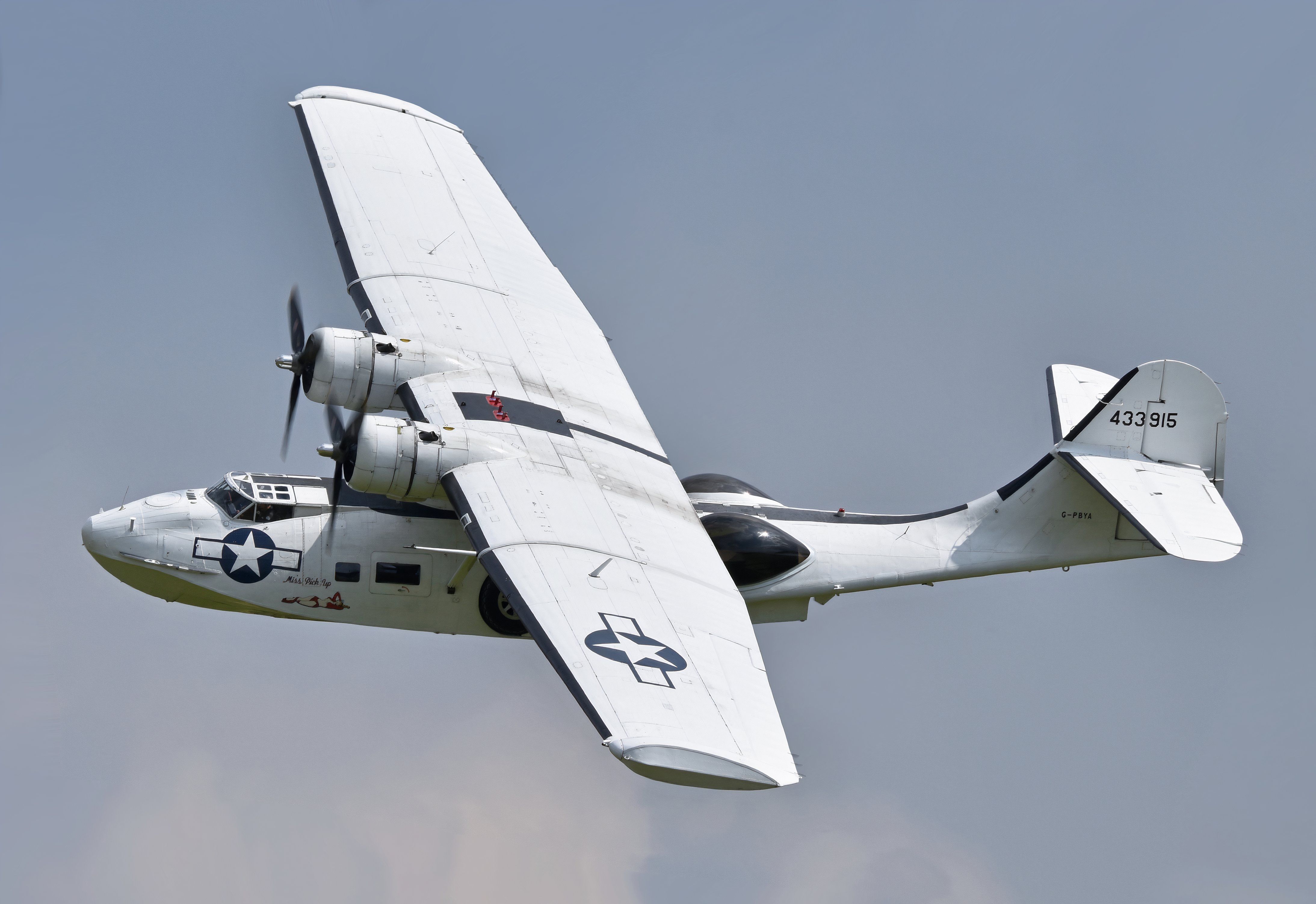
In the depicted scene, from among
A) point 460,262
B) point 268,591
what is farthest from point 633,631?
point 460,262

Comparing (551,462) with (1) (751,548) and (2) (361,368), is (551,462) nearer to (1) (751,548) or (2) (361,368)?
(1) (751,548)

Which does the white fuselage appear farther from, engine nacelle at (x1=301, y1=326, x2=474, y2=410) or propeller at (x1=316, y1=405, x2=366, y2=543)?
engine nacelle at (x1=301, y1=326, x2=474, y2=410)

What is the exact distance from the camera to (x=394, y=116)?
39.6 metres

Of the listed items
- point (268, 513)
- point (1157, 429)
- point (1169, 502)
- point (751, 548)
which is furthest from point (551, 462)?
point (1157, 429)

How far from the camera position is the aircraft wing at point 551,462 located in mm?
24609

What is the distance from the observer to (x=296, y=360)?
31641 mm

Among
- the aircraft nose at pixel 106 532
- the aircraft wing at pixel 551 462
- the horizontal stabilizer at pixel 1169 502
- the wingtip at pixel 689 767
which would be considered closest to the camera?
the wingtip at pixel 689 767

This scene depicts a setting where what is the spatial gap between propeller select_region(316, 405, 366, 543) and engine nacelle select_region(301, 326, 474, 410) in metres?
1.77

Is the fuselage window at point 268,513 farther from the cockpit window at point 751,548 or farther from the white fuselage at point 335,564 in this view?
the cockpit window at point 751,548

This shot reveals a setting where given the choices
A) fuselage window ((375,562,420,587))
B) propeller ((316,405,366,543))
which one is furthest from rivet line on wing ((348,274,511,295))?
fuselage window ((375,562,420,587))

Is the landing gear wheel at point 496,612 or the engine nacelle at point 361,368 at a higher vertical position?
the engine nacelle at point 361,368

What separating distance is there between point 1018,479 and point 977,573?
80.0 inches

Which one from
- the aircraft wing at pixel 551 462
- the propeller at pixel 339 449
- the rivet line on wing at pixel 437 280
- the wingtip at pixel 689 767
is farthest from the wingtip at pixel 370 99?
the wingtip at pixel 689 767

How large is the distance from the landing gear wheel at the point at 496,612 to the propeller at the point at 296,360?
14.9 ft
